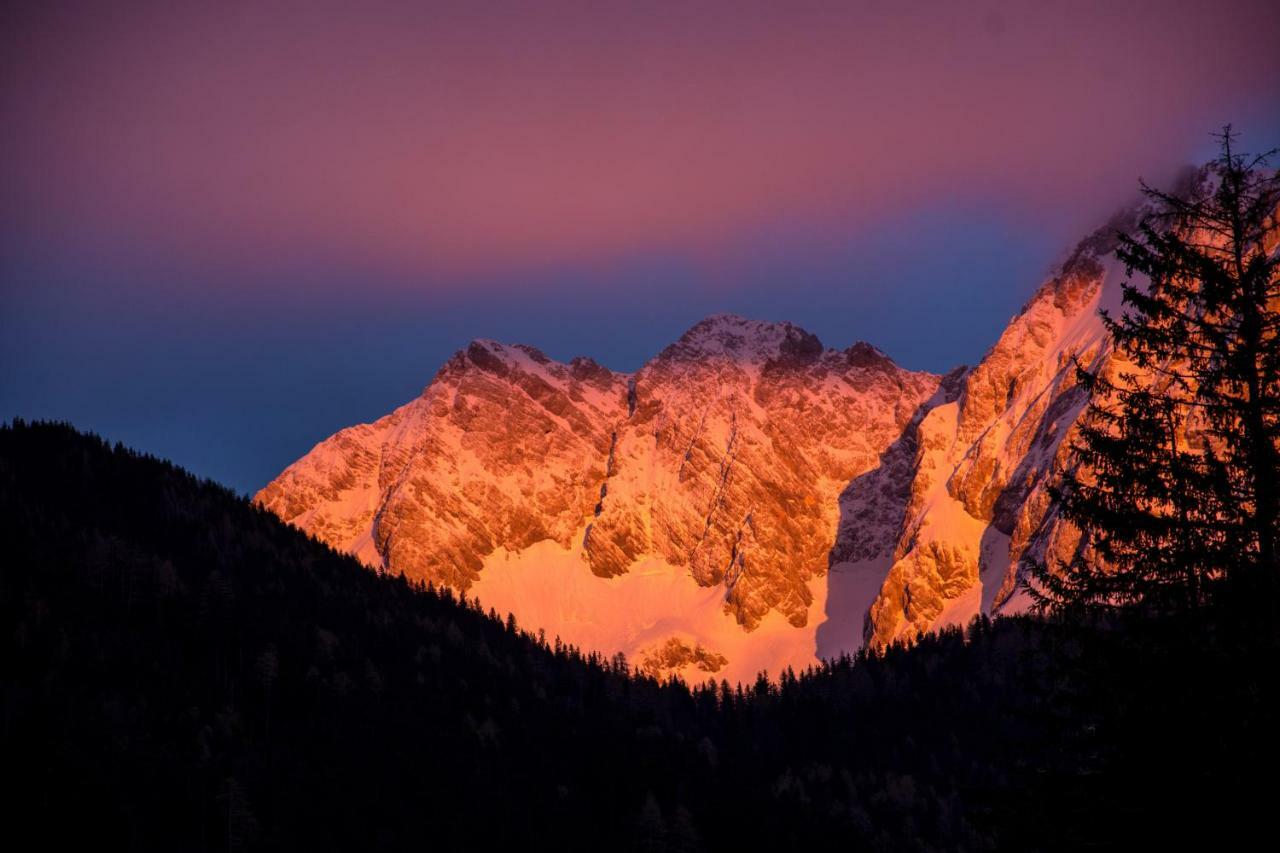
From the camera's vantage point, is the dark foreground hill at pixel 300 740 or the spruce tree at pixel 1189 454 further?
the dark foreground hill at pixel 300 740

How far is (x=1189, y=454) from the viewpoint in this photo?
19219 millimetres

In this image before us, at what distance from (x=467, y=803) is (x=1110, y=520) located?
122634mm

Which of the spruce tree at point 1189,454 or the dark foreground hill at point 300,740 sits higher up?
the dark foreground hill at point 300,740

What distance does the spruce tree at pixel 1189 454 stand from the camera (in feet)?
64.6

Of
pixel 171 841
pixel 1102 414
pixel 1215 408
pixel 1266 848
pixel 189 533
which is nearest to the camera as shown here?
pixel 1266 848

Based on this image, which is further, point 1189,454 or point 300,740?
point 300,740

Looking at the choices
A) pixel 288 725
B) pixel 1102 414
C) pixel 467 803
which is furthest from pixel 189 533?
pixel 1102 414

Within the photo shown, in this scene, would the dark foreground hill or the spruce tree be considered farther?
the dark foreground hill

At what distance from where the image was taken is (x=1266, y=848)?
1762 cm

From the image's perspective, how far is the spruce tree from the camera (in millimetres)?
19688

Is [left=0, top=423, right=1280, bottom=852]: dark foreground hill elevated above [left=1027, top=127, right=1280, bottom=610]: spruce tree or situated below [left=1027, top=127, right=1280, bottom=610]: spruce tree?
above

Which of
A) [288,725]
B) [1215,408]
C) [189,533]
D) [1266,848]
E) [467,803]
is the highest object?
[189,533]

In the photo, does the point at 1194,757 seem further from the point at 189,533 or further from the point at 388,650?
the point at 189,533

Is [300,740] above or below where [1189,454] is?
above
